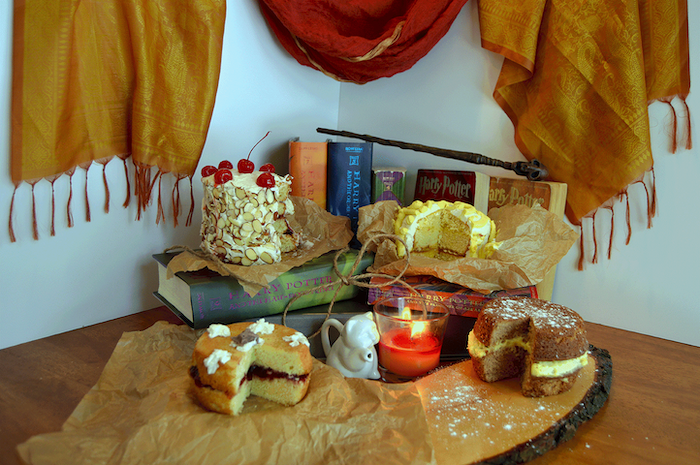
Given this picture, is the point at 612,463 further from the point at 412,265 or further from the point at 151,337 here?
the point at 151,337

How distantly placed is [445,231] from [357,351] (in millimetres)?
439

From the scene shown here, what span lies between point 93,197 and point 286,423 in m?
0.70

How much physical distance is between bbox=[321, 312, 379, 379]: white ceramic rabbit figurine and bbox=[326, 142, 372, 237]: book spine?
0.50 metres

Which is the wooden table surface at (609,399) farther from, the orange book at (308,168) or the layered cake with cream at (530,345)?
the orange book at (308,168)

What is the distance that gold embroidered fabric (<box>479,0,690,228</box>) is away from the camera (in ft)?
3.40

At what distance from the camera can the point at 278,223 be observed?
106 cm

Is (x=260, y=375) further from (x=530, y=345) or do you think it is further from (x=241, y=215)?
(x=530, y=345)

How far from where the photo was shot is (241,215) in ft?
3.06

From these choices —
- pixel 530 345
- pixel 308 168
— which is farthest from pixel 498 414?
pixel 308 168

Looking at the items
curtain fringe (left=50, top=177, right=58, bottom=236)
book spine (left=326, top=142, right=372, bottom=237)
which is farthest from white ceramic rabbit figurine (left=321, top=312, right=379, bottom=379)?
curtain fringe (left=50, top=177, right=58, bottom=236)

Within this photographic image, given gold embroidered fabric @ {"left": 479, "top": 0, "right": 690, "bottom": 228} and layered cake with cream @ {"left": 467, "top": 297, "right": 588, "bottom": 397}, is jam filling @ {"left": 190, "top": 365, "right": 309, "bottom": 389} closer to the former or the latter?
layered cake with cream @ {"left": 467, "top": 297, "right": 588, "bottom": 397}

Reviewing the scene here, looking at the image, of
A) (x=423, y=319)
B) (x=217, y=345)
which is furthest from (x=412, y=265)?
(x=217, y=345)

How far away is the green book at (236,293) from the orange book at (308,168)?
0.30 metres

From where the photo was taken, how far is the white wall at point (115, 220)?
0.92 m
